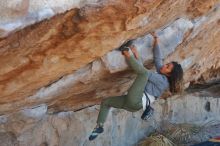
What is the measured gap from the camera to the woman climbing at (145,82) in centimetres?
426

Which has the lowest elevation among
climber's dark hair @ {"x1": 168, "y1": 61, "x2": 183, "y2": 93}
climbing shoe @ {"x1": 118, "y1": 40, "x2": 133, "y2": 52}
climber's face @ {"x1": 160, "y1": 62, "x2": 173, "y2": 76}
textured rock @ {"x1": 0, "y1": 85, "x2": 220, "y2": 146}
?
textured rock @ {"x1": 0, "y1": 85, "x2": 220, "y2": 146}

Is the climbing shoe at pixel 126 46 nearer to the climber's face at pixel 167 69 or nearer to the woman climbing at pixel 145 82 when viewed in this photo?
the woman climbing at pixel 145 82

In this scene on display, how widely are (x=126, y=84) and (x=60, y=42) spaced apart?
182 centimetres

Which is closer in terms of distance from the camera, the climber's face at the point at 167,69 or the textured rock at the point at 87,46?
the textured rock at the point at 87,46

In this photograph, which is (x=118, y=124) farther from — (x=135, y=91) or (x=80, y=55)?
(x=80, y=55)

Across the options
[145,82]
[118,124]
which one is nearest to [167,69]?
[145,82]

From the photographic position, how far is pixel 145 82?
4.32m

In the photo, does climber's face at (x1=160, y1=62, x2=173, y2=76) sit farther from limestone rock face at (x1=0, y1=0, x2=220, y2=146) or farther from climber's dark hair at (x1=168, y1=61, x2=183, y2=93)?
limestone rock face at (x1=0, y1=0, x2=220, y2=146)

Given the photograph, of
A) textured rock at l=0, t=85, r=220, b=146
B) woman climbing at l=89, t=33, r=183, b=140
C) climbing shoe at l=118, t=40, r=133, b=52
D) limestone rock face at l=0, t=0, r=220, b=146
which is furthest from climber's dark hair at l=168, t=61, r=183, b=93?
textured rock at l=0, t=85, r=220, b=146

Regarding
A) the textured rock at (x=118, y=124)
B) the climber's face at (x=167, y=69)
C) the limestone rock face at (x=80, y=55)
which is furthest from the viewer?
the textured rock at (x=118, y=124)

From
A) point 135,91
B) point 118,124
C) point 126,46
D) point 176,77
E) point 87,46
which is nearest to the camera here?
point 87,46

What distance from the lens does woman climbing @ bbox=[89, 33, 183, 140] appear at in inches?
168

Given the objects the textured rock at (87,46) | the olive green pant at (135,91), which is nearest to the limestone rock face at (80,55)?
the textured rock at (87,46)

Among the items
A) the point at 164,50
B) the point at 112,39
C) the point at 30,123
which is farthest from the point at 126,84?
the point at 112,39
